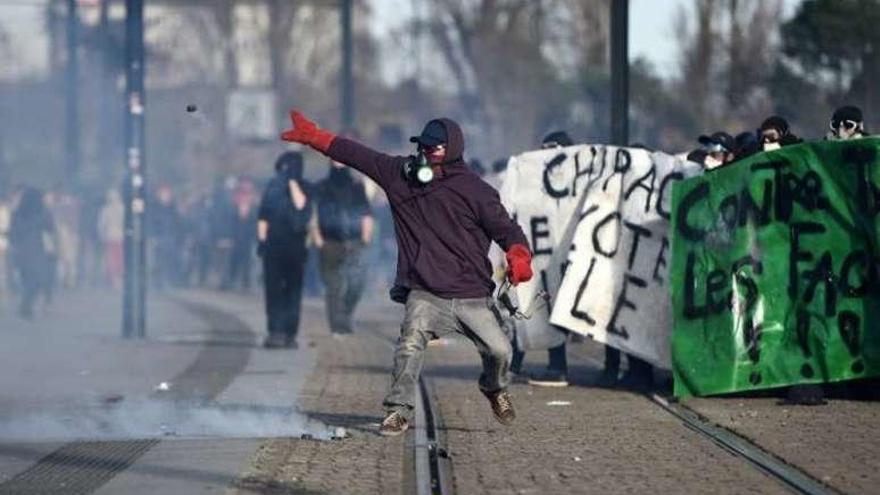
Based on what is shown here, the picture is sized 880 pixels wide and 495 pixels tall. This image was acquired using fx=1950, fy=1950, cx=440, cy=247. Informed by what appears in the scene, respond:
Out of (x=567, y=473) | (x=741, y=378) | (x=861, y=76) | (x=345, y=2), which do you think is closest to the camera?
(x=567, y=473)

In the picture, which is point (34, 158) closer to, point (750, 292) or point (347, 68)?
point (347, 68)

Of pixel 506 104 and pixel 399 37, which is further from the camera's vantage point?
pixel 399 37

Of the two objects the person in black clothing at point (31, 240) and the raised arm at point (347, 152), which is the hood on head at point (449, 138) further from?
the person in black clothing at point (31, 240)

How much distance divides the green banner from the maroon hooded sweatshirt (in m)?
2.40

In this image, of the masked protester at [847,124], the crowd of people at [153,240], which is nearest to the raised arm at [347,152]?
the masked protester at [847,124]

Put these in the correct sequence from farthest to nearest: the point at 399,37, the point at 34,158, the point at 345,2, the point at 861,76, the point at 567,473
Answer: the point at 399,37 < the point at 34,158 < the point at 345,2 < the point at 861,76 < the point at 567,473

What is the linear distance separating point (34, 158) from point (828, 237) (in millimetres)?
33620

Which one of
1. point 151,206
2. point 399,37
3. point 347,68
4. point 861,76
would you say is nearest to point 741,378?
point 861,76

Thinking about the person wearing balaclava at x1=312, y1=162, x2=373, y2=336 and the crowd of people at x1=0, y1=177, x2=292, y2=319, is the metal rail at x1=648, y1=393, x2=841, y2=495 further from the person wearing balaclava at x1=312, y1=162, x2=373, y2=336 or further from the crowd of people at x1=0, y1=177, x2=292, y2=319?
the crowd of people at x1=0, y1=177, x2=292, y2=319

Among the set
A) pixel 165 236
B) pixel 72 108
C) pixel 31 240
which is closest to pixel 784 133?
pixel 31 240

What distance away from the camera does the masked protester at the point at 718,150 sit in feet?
44.6

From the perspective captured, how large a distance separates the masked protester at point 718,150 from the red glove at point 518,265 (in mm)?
3479

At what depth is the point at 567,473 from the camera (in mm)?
9203

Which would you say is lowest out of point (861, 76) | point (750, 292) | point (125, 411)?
point (125, 411)
